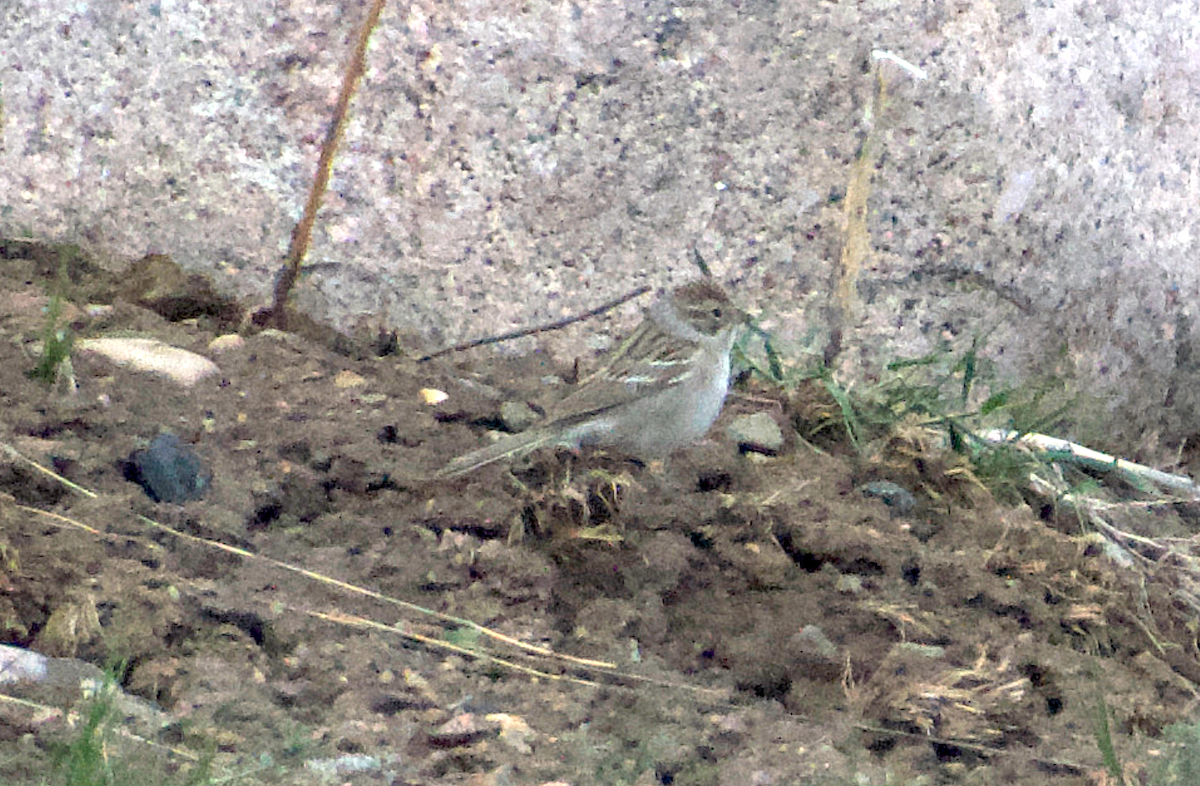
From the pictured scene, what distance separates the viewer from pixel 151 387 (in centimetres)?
315

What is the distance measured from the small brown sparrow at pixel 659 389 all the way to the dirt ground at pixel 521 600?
93 millimetres

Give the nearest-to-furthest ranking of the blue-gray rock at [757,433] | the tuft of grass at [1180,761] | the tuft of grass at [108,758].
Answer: the tuft of grass at [108,758], the tuft of grass at [1180,761], the blue-gray rock at [757,433]

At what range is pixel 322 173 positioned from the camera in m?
3.67

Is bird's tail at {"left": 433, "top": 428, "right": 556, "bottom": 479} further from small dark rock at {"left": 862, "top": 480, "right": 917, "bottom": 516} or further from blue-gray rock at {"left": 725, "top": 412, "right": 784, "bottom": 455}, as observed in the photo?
small dark rock at {"left": 862, "top": 480, "right": 917, "bottom": 516}

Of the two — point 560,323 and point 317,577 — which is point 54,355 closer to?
point 317,577

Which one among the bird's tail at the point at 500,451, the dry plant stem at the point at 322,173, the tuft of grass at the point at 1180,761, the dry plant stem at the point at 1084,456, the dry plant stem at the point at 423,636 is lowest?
the dry plant stem at the point at 423,636

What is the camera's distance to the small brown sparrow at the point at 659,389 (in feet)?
10.8

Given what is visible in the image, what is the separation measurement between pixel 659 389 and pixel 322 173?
121 cm

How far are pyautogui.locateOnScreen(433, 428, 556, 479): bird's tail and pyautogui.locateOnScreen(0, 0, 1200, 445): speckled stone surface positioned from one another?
70 cm

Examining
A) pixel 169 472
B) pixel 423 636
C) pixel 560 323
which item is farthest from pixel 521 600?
pixel 560 323

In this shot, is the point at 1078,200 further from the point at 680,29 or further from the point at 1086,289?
the point at 680,29

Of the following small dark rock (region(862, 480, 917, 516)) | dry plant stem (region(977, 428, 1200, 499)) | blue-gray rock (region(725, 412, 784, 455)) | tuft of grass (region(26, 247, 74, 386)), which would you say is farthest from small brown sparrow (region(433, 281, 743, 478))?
tuft of grass (region(26, 247, 74, 386))

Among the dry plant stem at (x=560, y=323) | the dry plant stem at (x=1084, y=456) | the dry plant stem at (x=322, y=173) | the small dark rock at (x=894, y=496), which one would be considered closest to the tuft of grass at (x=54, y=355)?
the dry plant stem at (x=322, y=173)

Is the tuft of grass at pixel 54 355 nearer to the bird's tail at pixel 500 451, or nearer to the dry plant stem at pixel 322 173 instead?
the dry plant stem at pixel 322 173
